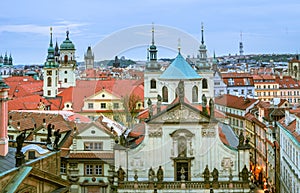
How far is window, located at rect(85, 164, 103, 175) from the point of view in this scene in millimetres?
32938

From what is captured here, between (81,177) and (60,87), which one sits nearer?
(81,177)

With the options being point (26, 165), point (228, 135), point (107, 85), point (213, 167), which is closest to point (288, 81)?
point (107, 85)

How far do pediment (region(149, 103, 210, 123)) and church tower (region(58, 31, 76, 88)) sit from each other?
54116mm

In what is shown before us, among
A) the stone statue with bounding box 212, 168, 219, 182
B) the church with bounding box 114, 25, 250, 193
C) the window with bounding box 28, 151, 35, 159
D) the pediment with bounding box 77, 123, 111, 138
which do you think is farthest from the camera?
the pediment with bounding box 77, 123, 111, 138

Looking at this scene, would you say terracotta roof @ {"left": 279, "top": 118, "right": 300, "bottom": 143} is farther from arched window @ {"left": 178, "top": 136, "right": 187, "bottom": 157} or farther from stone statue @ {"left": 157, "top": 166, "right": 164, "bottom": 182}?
stone statue @ {"left": 157, "top": 166, "right": 164, "bottom": 182}

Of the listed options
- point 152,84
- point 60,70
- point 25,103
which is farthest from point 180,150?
point 60,70

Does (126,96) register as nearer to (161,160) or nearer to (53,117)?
(53,117)

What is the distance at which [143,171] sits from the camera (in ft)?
104

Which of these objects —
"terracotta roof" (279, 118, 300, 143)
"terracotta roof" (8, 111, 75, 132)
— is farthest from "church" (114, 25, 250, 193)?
"terracotta roof" (8, 111, 75, 132)

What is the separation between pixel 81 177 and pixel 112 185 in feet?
9.55

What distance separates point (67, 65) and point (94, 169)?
2176 inches

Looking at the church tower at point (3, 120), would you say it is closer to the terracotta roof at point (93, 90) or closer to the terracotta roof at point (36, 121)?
the terracotta roof at point (36, 121)

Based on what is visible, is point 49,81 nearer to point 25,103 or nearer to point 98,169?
point 25,103

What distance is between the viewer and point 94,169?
33.0 meters
